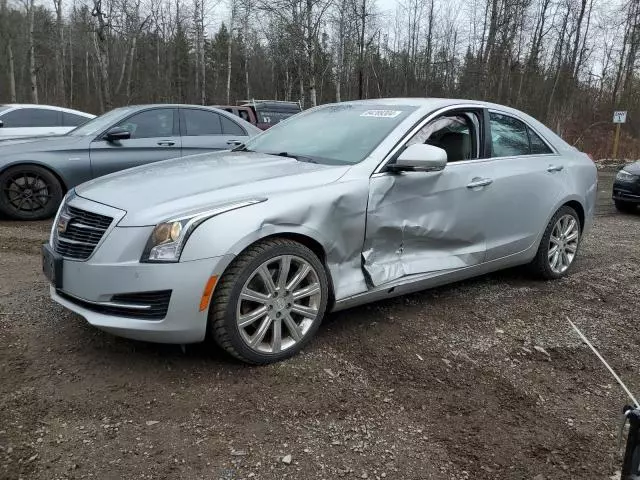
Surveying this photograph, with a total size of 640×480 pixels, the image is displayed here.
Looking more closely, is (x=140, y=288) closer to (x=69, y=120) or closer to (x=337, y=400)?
(x=337, y=400)

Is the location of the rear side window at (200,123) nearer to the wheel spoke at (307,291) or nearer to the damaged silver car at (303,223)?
the damaged silver car at (303,223)

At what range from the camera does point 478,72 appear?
29750 millimetres

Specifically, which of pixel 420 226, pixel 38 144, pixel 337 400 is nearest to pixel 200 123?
pixel 38 144

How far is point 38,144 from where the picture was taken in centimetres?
679

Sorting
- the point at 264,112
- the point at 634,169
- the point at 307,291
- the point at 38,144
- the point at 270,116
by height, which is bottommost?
the point at 307,291

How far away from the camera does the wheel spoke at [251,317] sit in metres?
2.91

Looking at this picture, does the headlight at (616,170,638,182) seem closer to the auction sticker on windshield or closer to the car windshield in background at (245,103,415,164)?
the car windshield in background at (245,103,415,164)

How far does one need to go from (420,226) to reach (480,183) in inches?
27.5

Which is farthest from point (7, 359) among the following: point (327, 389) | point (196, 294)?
point (327, 389)

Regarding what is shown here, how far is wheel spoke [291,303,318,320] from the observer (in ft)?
10.2

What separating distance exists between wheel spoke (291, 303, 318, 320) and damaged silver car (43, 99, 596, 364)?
10 millimetres

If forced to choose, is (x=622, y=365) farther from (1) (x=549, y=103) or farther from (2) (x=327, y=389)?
(1) (x=549, y=103)

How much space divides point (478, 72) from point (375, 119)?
28418mm

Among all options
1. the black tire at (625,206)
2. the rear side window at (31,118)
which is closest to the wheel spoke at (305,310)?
the rear side window at (31,118)
